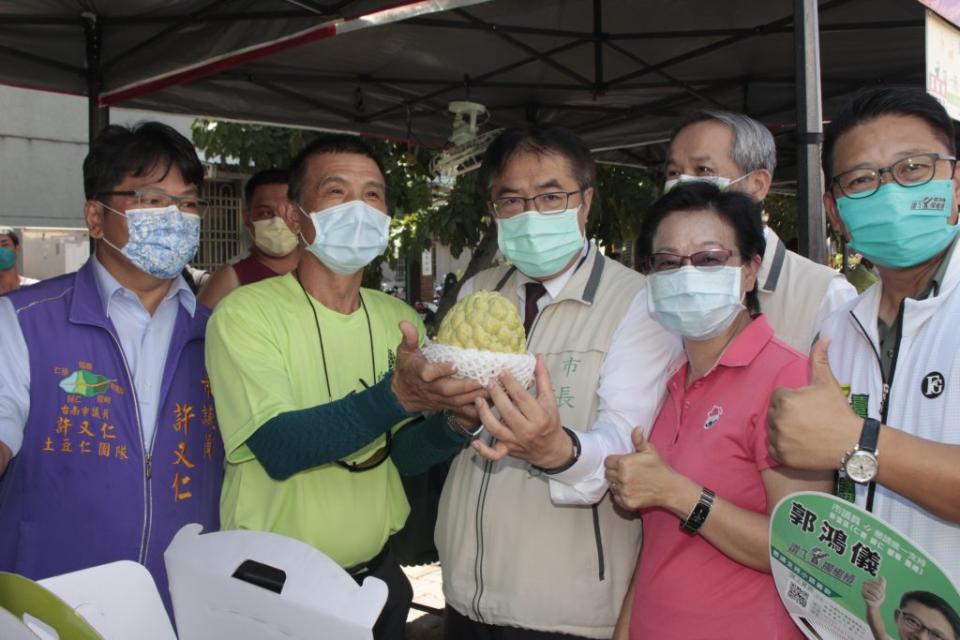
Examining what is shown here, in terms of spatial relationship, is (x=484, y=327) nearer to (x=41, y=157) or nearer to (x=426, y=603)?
(x=426, y=603)

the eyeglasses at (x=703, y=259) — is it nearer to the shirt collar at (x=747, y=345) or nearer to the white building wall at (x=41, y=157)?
the shirt collar at (x=747, y=345)

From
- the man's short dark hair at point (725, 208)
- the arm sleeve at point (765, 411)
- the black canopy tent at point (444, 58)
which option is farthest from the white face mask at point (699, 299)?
the black canopy tent at point (444, 58)

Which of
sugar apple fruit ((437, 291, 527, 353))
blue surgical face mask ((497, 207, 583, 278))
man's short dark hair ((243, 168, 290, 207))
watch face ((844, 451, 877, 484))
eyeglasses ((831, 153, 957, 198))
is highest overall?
man's short dark hair ((243, 168, 290, 207))

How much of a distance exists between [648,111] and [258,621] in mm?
6773

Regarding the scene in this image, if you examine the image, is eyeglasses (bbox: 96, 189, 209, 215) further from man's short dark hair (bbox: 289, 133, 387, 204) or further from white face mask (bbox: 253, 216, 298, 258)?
white face mask (bbox: 253, 216, 298, 258)

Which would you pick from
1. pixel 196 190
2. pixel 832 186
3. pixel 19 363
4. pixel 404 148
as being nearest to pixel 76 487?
pixel 19 363

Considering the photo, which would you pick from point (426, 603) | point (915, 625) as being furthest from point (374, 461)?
point (426, 603)

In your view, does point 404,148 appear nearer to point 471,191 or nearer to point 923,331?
point 471,191

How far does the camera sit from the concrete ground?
550 cm

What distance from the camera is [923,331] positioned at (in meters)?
1.99

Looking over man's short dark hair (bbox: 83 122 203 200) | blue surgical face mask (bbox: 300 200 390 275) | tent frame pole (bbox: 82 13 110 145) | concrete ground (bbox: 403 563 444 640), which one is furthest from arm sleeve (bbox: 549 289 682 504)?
tent frame pole (bbox: 82 13 110 145)

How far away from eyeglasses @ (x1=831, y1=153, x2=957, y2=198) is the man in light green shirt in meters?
1.26

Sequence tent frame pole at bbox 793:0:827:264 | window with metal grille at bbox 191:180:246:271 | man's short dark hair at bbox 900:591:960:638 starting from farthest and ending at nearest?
window with metal grille at bbox 191:180:246:271, tent frame pole at bbox 793:0:827:264, man's short dark hair at bbox 900:591:960:638

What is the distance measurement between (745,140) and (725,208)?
102 centimetres
